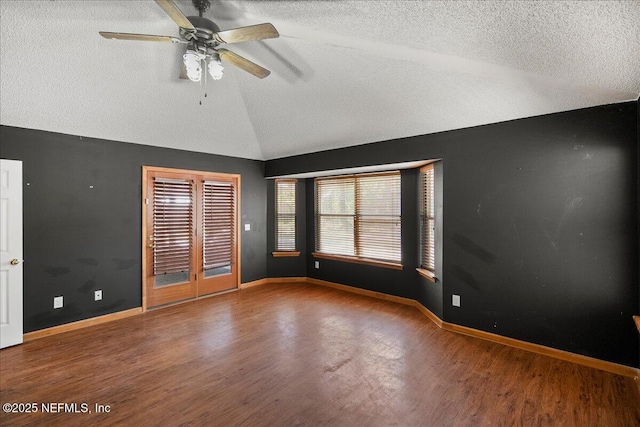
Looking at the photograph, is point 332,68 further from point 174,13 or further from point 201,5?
point 174,13

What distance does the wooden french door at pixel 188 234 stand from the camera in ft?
15.1

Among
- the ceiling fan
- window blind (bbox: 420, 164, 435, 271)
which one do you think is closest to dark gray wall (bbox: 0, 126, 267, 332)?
the ceiling fan

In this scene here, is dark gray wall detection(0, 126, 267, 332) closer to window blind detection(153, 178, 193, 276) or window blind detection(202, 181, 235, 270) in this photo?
window blind detection(153, 178, 193, 276)

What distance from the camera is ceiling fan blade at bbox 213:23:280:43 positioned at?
6.26 feet

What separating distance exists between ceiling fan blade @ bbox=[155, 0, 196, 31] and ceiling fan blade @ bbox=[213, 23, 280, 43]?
20cm

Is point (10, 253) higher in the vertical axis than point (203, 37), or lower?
lower

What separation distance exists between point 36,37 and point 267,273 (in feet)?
15.3

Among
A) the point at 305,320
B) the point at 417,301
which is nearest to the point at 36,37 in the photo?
the point at 305,320

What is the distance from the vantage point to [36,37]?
2.61 m

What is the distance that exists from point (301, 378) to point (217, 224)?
338 cm

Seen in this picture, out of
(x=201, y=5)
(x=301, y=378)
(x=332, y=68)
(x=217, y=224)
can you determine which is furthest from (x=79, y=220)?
(x=332, y=68)

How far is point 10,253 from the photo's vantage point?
3398 mm

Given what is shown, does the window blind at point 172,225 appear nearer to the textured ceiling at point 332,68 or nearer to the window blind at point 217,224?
the window blind at point 217,224

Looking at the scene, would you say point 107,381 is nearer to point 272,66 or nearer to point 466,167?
point 272,66
